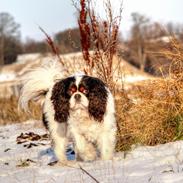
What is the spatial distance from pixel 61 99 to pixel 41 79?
0.70 m

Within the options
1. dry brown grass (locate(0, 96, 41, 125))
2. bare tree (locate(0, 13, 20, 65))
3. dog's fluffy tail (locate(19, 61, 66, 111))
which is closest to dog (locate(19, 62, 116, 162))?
dog's fluffy tail (locate(19, 61, 66, 111))

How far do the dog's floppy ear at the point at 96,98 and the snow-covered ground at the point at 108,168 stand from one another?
1.70ft

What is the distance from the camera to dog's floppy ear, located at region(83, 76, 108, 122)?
222 inches

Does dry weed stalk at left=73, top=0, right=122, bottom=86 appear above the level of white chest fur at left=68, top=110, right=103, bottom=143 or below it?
above

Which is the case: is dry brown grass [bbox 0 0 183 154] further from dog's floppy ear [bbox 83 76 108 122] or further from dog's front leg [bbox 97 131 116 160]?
dog's floppy ear [bbox 83 76 108 122]

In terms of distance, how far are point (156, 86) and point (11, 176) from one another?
2.51 m

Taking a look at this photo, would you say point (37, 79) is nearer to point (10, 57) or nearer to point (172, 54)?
point (172, 54)

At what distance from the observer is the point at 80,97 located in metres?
5.60

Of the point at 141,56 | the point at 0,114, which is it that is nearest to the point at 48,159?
the point at 0,114

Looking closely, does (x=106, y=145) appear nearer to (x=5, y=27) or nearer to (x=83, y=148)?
(x=83, y=148)

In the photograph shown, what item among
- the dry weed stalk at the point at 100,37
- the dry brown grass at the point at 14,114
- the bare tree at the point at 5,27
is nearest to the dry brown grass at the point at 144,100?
the dry weed stalk at the point at 100,37

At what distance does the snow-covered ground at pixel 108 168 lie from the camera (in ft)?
13.8

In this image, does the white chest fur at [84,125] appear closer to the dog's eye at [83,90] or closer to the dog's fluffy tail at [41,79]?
the dog's eye at [83,90]

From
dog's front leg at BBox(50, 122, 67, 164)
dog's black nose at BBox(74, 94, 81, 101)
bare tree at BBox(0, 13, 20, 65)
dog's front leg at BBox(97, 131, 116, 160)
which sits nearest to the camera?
dog's black nose at BBox(74, 94, 81, 101)
